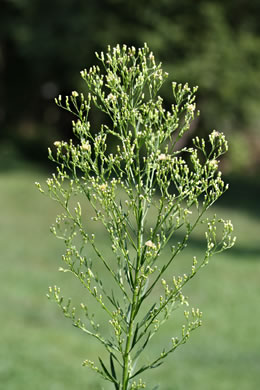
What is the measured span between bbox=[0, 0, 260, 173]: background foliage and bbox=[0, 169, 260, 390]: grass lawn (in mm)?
6082

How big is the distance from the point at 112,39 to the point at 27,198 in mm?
5817

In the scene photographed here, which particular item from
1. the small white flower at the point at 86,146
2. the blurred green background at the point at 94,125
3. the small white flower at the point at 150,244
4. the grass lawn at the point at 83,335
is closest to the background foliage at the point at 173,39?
the blurred green background at the point at 94,125

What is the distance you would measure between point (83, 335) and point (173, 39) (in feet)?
45.6

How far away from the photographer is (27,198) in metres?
22.1

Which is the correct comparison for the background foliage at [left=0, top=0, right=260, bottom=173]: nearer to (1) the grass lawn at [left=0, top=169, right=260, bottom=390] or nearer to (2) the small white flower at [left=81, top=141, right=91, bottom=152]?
(1) the grass lawn at [left=0, top=169, right=260, bottom=390]

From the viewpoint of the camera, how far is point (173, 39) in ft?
74.1

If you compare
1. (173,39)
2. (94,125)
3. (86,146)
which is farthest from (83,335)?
(94,125)

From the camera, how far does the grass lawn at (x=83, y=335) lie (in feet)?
27.9

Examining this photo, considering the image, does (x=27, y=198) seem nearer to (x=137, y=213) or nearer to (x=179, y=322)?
(x=179, y=322)

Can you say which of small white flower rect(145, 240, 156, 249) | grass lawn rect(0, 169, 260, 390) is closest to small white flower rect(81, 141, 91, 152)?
small white flower rect(145, 240, 156, 249)

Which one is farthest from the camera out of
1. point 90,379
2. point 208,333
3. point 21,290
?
point 21,290

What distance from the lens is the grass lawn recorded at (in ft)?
27.9

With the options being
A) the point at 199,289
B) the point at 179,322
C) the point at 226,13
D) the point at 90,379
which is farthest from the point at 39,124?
the point at 90,379

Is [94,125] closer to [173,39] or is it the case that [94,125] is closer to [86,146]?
[173,39]
